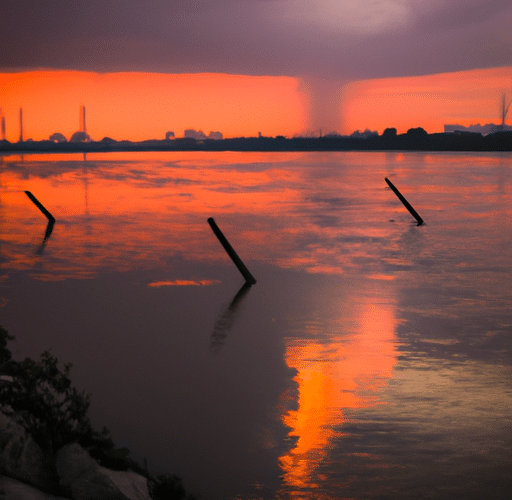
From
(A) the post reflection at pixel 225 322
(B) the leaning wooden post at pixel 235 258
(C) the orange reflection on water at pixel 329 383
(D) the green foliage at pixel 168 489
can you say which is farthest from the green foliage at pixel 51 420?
(B) the leaning wooden post at pixel 235 258

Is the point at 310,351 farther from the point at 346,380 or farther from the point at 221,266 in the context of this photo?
the point at 221,266

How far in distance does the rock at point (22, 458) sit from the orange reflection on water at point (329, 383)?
3.29 meters

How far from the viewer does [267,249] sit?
119 feet

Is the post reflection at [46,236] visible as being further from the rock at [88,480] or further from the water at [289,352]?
the rock at [88,480]

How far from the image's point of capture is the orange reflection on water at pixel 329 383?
10000 mm

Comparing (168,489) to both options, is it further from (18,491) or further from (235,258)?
(235,258)

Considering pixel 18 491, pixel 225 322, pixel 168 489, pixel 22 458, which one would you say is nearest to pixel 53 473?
pixel 22 458

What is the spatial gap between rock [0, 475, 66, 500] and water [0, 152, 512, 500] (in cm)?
304

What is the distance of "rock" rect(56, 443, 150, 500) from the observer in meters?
6.92

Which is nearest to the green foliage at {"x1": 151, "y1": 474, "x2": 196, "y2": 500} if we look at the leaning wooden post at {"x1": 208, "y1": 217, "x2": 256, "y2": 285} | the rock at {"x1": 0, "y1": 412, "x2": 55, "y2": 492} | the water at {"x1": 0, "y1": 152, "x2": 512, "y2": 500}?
the water at {"x1": 0, "y1": 152, "x2": 512, "y2": 500}

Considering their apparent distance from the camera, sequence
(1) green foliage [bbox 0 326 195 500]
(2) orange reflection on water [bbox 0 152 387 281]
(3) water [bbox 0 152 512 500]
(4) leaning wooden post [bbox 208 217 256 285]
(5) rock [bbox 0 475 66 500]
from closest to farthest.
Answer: (5) rock [bbox 0 475 66 500] < (1) green foliage [bbox 0 326 195 500] < (3) water [bbox 0 152 512 500] < (4) leaning wooden post [bbox 208 217 256 285] < (2) orange reflection on water [bbox 0 152 387 281]

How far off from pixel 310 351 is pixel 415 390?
3770mm

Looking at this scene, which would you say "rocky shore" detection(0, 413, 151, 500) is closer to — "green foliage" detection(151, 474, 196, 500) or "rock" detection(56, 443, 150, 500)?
"rock" detection(56, 443, 150, 500)

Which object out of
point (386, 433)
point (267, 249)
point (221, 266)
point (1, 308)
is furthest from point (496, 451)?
point (267, 249)
